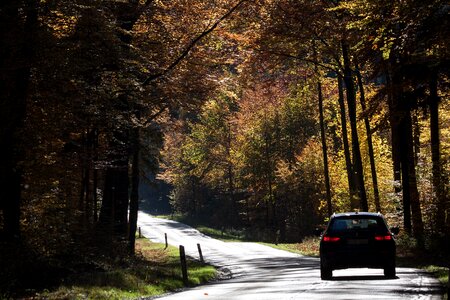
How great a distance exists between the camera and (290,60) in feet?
112

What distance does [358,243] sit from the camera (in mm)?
16453

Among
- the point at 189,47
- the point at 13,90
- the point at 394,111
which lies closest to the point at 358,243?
the point at 394,111

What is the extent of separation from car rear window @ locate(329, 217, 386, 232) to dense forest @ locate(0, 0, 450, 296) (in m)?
4.25

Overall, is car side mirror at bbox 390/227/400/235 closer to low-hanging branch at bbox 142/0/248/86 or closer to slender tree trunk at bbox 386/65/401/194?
slender tree trunk at bbox 386/65/401/194

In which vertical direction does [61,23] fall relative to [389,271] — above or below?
above

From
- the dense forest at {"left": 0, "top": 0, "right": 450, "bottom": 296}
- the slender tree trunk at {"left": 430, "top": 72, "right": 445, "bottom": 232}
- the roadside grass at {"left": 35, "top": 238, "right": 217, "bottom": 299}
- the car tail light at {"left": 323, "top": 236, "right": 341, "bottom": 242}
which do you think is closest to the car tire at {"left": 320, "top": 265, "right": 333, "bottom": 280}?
the car tail light at {"left": 323, "top": 236, "right": 341, "bottom": 242}

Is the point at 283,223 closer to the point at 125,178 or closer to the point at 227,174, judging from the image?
the point at 227,174

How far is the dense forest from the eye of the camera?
17.5 m

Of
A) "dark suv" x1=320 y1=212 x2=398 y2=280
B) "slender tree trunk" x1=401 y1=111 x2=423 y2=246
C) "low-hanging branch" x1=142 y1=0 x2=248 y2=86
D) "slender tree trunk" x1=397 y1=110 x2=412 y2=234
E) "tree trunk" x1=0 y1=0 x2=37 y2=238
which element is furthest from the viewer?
"slender tree trunk" x1=397 y1=110 x2=412 y2=234

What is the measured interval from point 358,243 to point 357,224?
52 cm

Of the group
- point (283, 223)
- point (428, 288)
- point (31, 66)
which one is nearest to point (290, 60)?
point (31, 66)

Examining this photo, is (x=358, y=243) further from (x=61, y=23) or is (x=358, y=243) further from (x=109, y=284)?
(x=61, y=23)

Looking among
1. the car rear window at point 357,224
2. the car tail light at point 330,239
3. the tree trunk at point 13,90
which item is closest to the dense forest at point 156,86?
the tree trunk at point 13,90

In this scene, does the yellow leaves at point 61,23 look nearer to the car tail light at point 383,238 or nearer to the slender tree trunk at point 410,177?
the car tail light at point 383,238
